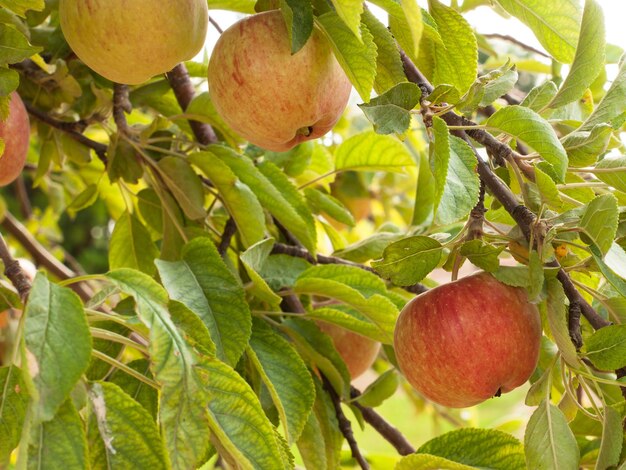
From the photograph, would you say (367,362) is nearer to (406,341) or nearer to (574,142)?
(406,341)

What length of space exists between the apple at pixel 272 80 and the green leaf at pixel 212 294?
0.48 feet

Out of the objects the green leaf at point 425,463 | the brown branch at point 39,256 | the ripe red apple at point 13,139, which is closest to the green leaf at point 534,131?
the green leaf at point 425,463

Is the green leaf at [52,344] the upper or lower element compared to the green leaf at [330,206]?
upper

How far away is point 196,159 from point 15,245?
1.34 metres

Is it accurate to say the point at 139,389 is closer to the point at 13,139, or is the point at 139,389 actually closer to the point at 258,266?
the point at 258,266

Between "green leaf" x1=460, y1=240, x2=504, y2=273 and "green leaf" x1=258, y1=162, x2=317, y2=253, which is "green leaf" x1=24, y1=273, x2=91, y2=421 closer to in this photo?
"green leaf" x1=460, y1=240, x2=504, y2=273

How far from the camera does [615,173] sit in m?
0.68

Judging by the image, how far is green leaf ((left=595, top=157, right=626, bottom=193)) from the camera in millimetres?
681

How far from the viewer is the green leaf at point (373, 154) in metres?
1.21

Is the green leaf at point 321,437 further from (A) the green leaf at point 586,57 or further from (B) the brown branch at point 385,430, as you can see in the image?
(A) the green leaf at point 586,57

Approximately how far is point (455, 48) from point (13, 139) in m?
0.46

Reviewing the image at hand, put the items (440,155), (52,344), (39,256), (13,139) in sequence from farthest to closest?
(39,256) → (13,139) → (440,155) → (52,344)

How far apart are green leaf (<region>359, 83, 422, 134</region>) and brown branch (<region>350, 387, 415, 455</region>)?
476 millimetres

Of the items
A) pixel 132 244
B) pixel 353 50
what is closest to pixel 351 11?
pixel 353 50
